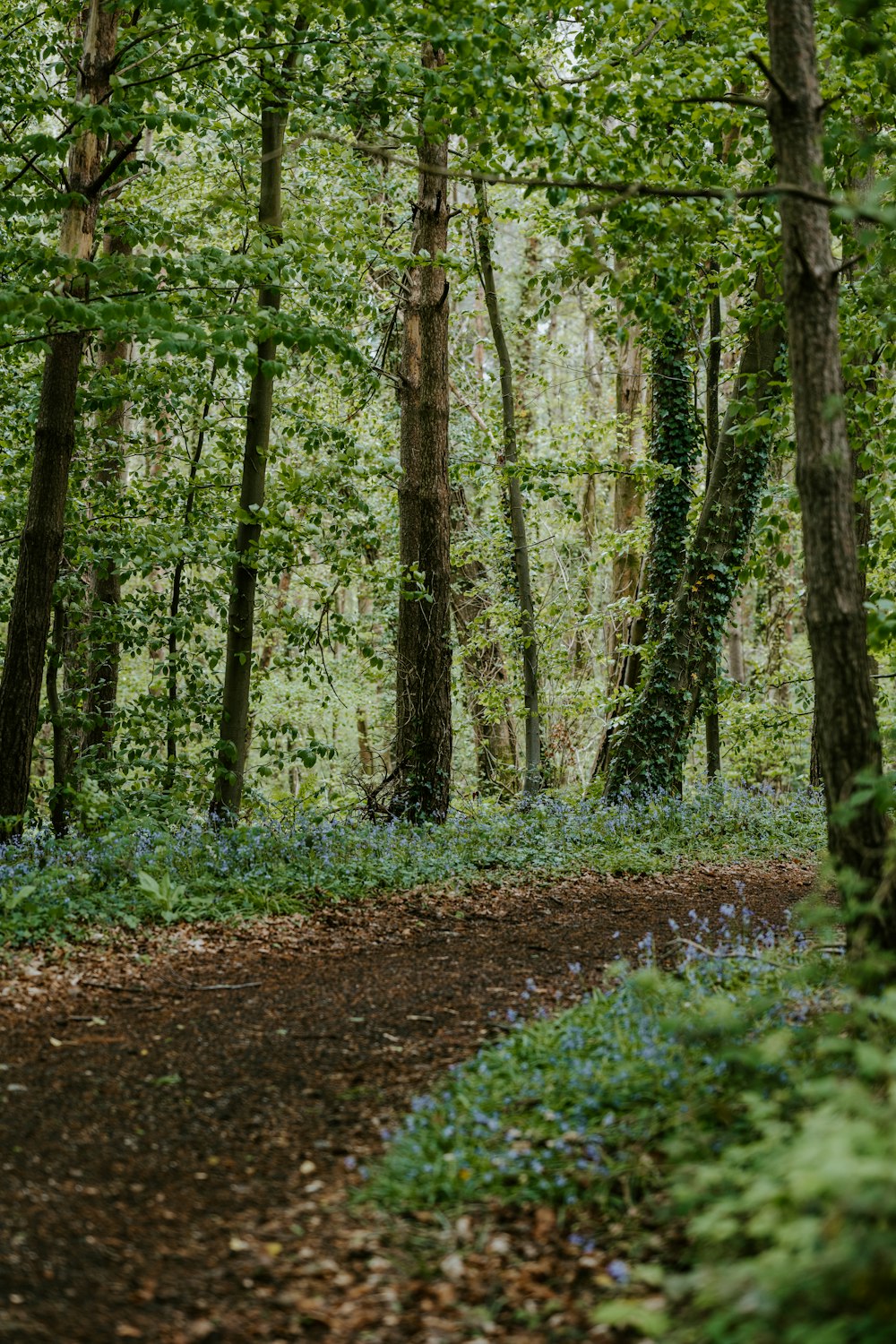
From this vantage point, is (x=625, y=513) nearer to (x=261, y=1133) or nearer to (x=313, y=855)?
(x=313, y=855)

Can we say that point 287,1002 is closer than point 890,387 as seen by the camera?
Yes

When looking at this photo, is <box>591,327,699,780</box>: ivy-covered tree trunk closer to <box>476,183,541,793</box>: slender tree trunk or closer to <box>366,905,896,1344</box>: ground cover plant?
<box>476,183,541,793</box>: slender tree trunk

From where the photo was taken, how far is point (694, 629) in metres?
12.5

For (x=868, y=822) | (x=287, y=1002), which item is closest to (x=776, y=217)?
(x=868, y=822)

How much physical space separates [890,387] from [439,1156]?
6.38 metres

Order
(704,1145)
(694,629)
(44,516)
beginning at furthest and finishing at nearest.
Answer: (694,629) → (44,516) → (704,1145)

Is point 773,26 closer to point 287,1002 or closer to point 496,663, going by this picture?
point 287,1002

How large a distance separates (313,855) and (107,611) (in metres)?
3.94

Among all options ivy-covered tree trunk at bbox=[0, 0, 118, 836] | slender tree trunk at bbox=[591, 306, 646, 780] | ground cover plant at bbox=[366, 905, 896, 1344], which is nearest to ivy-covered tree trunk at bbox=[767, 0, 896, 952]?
ground cover plant at bbox=[366, 905, 896, 1344]

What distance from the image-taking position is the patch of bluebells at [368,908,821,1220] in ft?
11.2

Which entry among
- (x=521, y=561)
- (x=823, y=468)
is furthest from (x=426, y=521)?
(x=823, y=468)

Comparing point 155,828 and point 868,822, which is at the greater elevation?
point 868,822

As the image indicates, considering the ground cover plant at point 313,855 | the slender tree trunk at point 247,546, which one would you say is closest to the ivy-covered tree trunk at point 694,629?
the ground cover plant at point 313,855

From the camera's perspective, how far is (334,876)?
26.3 feet
